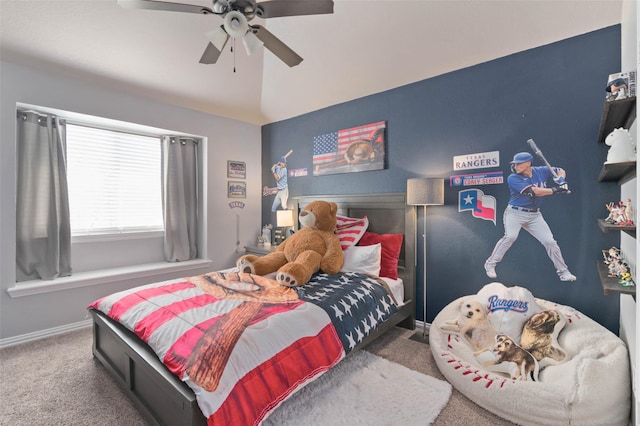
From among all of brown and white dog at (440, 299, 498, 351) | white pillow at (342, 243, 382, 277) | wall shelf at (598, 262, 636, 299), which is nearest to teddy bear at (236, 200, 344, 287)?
white pillow at (342, 243, 382, 277)

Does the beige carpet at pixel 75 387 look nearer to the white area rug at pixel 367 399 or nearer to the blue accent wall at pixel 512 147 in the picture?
the white area rug at pixel 367 399

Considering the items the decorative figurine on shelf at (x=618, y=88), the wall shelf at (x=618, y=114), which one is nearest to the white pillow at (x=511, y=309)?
the wall shelf at (x=618, y=114)

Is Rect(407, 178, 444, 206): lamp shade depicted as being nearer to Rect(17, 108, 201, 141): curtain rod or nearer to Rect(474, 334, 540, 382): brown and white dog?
Rect(474, 334, 540, 382): brown and white dog

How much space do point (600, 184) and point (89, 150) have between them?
4.85 metres

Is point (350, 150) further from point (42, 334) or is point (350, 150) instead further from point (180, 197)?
point (42, 334)

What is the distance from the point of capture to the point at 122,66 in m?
3.01

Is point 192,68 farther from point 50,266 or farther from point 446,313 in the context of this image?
point 446,313

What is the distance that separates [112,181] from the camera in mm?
3566

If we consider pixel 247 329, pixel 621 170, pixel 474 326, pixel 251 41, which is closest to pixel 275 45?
pixel 251 41

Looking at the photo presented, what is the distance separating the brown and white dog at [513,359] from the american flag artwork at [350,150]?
1985 mm

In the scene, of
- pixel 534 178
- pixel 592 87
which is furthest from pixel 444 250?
pixel 592 87

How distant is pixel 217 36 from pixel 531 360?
2.87 m

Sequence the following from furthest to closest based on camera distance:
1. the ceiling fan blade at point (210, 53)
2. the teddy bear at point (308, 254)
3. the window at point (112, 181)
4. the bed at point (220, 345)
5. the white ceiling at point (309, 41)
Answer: the window at point (112, 181)
the teddy bear at point (308, 254)
the white ceiling at point (309, 41)
the ceiling fan blade at point (210, 53)
the bed at point (220, 345)

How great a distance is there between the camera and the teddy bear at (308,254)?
2.56 m
